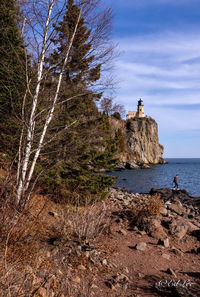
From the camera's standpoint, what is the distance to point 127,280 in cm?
444

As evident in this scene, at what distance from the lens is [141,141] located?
84062mm

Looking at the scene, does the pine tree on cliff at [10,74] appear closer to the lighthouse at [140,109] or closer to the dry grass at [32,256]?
the dry grass at [32,256]

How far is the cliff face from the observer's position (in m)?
77.4

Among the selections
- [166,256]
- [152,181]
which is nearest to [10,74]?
[166,256]

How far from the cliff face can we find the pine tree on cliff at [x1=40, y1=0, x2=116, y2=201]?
61.1 meters

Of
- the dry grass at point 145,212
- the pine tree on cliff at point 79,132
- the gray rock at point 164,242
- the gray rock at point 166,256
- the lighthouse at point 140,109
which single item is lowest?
the gray rock at point 166,256

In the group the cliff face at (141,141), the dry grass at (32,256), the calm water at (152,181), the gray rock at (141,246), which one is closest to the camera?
the dry grass at (32,256)

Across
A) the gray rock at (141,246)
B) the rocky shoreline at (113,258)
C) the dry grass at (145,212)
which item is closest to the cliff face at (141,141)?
the dry grass at (145,212)

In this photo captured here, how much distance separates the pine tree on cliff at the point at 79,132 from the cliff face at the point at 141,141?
61.1 metres

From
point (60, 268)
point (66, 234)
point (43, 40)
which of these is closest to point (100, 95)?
point (43, 40)

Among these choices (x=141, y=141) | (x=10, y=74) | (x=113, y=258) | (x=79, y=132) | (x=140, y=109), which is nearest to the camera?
(x=113, y=258)

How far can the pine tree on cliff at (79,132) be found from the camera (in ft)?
23.5

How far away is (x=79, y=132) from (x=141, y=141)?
2983 inches

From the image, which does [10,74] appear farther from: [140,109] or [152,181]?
[140,109]
